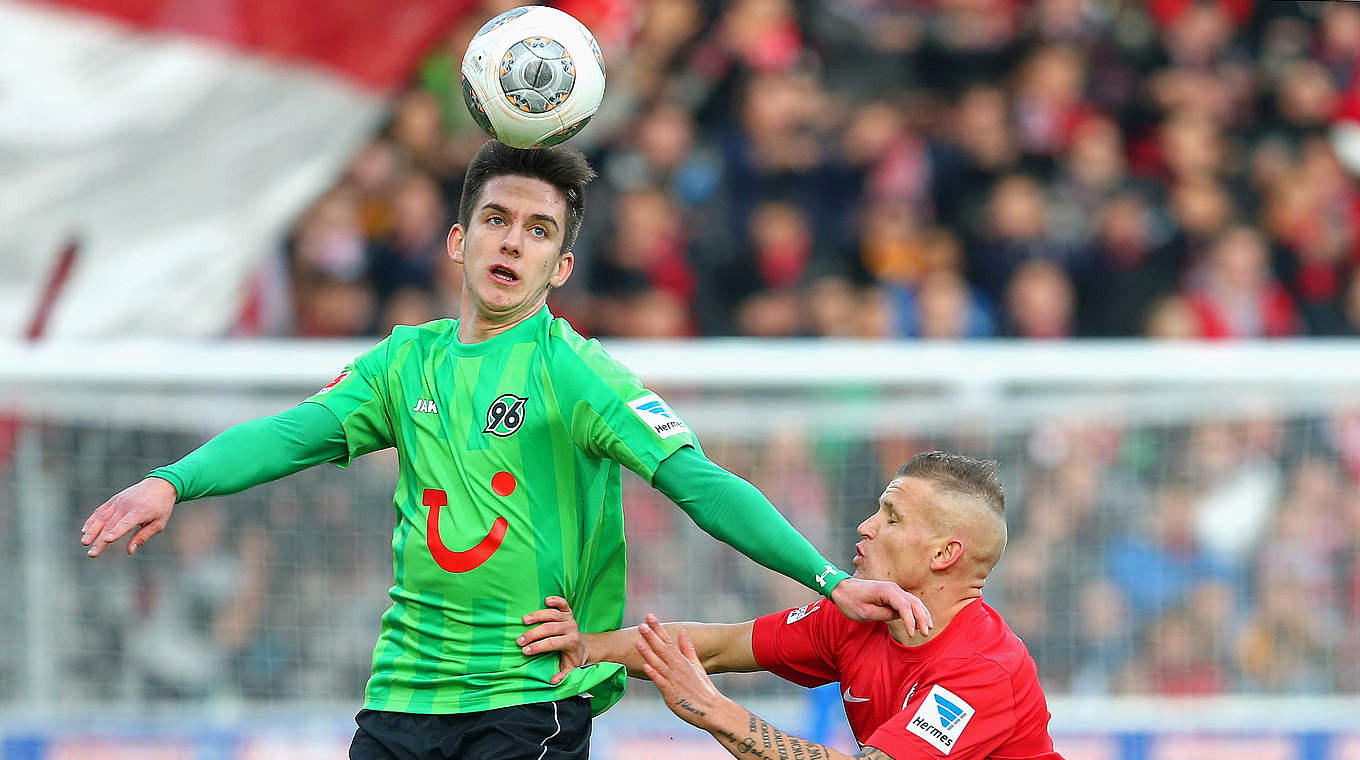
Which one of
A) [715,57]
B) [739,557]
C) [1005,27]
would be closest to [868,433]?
[739,557]

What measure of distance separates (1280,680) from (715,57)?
519cm

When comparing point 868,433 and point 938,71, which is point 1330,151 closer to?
point 938,71

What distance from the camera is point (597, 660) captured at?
4.43 meters

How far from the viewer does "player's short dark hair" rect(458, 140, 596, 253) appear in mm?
4430

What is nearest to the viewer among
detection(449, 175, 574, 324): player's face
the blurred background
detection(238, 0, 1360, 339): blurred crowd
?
detection(449, 175, 574, 324): player's face

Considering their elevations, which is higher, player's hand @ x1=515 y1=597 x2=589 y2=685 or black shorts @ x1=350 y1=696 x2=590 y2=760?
player's hand @ x1=515 y1=597 x2=589 y2=685

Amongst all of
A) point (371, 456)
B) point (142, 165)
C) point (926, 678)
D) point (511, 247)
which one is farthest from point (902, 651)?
point (142, 165)

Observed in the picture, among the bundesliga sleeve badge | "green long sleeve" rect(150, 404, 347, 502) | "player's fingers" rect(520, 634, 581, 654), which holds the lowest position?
the bundesliga sleeve badge

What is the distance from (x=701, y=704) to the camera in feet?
14.2

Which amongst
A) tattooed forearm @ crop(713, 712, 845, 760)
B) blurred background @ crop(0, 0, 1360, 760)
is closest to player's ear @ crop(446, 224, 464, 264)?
tattooed forearm @ crop(713, 712, 845, 760)

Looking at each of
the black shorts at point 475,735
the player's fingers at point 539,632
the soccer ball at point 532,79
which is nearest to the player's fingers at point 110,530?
the black shorts at point 475,735

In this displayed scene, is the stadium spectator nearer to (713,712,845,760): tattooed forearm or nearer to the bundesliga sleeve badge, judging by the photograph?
the bundesliga sleeve badge

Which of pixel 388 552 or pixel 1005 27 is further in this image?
pixel 1005 27

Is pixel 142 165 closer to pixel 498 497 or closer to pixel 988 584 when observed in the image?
pixel 988 584
